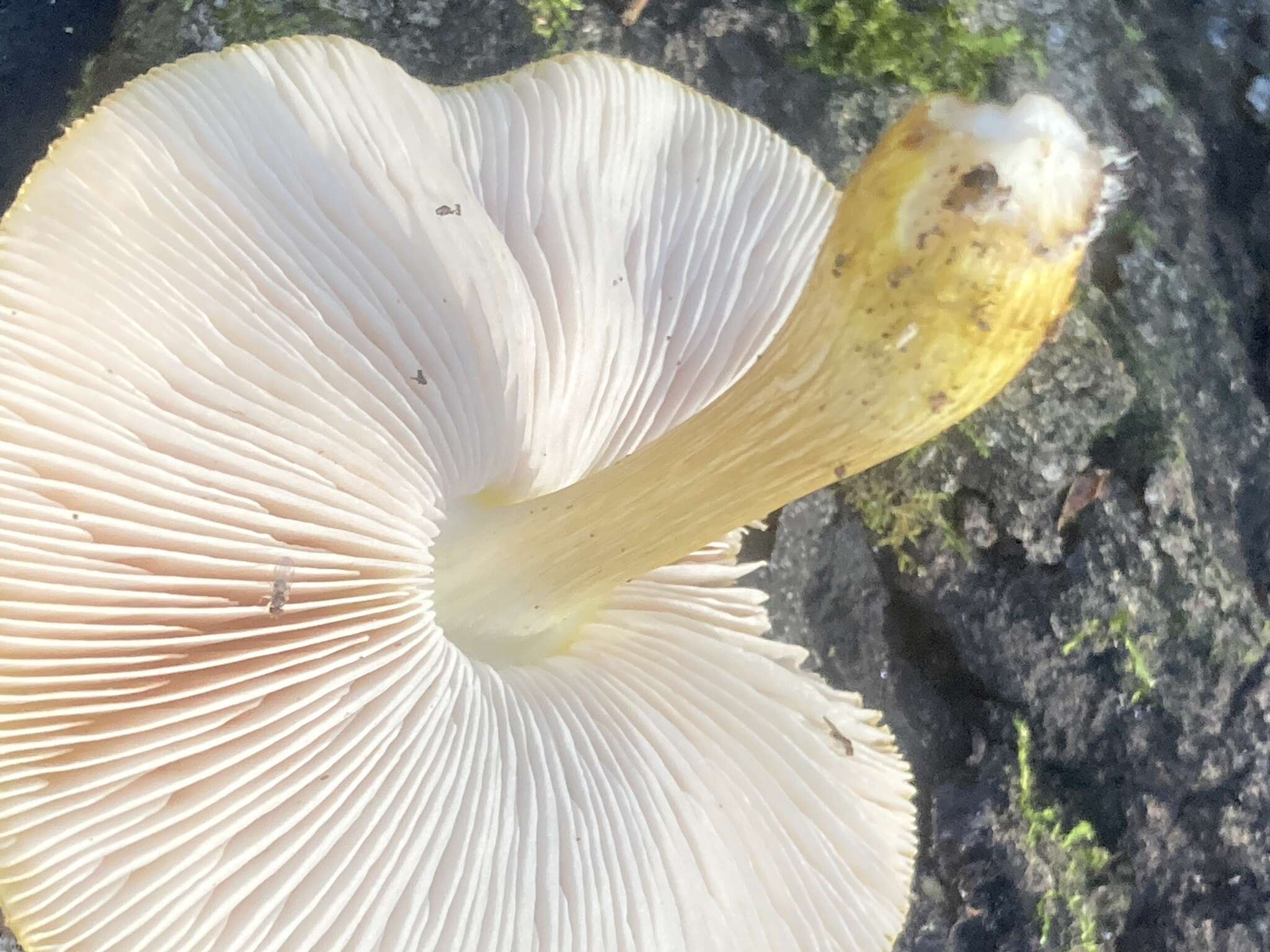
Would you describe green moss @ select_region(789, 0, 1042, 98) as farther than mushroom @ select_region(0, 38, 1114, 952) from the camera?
Yes

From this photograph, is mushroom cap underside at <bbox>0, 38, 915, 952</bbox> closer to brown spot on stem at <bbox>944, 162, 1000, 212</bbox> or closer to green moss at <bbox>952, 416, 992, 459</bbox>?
green moss at <bbox>952, 416, 992, 459</bbox>

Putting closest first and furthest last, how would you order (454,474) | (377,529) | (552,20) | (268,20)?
(377,529) < (454,474) < (268,20) < (552,20)

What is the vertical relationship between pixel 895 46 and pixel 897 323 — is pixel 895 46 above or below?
above

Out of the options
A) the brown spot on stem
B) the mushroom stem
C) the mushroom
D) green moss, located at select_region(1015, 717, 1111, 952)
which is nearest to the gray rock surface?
green moss, located at select_region(1015, 717, 1111, 952)

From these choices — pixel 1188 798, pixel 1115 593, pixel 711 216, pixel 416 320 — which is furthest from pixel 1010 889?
pixel 416 320

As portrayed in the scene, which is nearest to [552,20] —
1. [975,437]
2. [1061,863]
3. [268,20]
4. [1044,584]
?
[268,20]

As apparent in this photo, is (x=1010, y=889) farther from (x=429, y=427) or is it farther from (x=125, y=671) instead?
(x=125, y=671)

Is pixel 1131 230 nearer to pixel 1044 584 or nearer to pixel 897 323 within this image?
pixel 1044 584

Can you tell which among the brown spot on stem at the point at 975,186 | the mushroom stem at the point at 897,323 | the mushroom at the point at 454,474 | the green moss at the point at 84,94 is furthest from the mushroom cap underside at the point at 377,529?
the green moss at the point at 84,94
